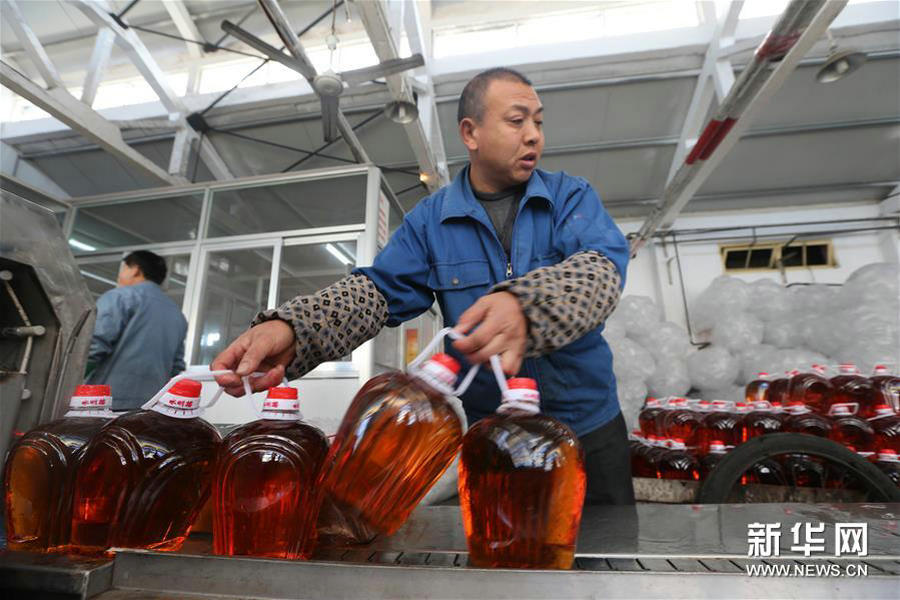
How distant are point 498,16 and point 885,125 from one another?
3.77 metres

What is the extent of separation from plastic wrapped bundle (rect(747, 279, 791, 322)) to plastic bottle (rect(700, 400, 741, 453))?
97.2 inches

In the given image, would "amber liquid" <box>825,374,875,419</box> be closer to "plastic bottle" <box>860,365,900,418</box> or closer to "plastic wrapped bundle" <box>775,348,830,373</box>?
"plastic bottle" <box>860,365,900,418</box>

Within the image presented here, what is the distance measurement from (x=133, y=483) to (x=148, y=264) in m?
2.16

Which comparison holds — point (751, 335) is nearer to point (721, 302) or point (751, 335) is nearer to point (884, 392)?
point (721, 302)

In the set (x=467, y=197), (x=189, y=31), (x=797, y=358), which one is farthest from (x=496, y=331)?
(x=189, y=31)

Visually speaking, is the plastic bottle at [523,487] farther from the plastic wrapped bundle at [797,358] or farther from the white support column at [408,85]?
the plastic wrapped bundle at [797,358]

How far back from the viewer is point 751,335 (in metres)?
3.82

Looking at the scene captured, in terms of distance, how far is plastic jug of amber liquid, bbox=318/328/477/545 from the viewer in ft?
1.47

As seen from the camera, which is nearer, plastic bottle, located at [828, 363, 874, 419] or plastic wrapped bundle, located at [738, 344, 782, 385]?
plastic bottle, located at [828, 363, 874, 419]

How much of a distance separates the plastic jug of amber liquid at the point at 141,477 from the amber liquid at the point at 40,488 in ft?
0.17

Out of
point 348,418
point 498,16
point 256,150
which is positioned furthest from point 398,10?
point 348,418

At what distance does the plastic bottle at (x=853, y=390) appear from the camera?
1.77 meters

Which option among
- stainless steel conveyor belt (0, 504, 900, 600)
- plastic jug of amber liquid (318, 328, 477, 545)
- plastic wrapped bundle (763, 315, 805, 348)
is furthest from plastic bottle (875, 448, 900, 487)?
plastic wrapped bundle (763, 315, 805, 348)

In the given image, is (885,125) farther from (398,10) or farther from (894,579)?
(894,579)
